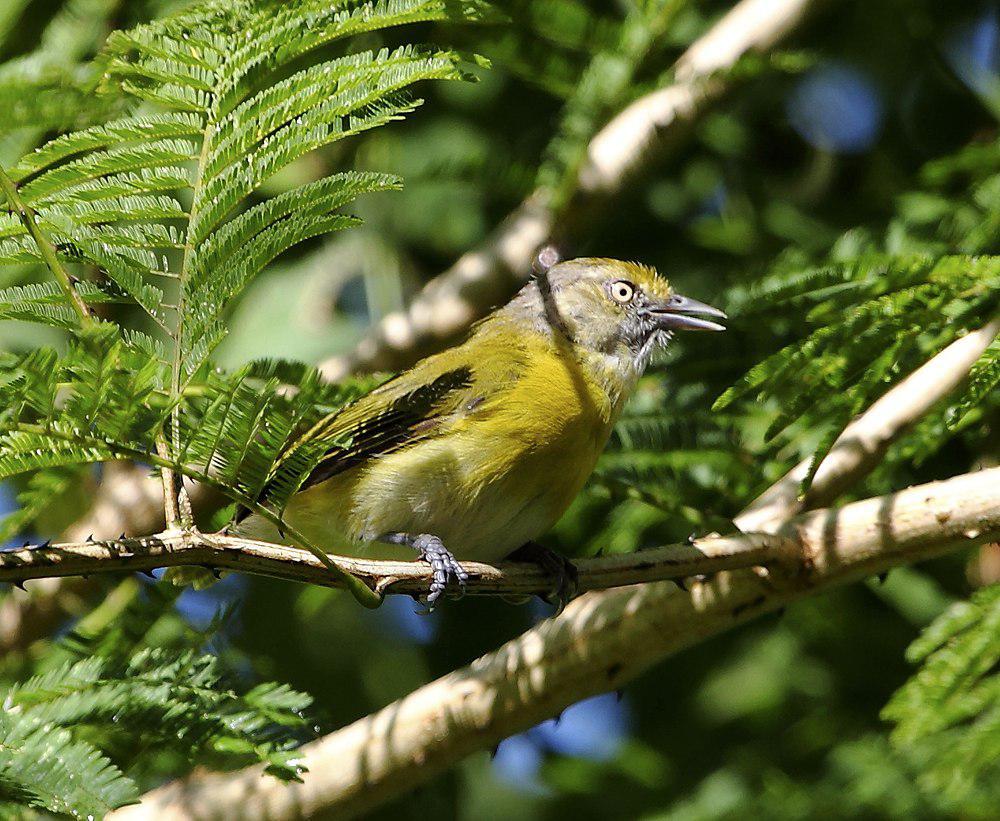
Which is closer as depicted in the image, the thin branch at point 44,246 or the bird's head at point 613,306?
the thin branch at point 44,246

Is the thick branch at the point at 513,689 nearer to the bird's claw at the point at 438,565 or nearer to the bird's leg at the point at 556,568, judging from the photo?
the bird's leg at the point at 556,568

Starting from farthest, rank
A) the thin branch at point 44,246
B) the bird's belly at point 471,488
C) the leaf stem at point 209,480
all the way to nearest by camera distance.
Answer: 1. the bird's belly at point 471,488
2. the thin branch at point 44,246
3. the leaf stem at point 209,480

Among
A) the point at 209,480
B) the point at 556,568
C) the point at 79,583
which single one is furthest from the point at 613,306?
the point at 209,480

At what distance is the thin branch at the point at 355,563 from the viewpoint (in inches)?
87.2

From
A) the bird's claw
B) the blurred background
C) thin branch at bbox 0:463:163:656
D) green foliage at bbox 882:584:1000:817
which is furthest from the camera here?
thin branch at bbox 0:463:163:656

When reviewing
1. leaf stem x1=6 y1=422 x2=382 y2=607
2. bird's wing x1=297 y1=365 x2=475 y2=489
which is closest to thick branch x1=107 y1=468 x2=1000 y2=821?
bird's wing x1=297 y1=365 x2=475 y2=489

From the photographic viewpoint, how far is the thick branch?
348 centimetres

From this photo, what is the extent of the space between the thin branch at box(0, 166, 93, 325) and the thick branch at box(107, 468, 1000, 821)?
5.42 feet

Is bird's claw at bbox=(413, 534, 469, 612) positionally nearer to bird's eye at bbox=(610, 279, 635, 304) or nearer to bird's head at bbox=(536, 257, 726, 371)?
bird's head at bbox=(536, 257, 726, 371)

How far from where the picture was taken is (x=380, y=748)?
3.56 metres

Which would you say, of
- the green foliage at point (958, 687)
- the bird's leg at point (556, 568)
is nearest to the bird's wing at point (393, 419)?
the bird's leg at point (556, 568)

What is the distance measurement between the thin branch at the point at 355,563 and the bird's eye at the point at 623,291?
1568 millimetres

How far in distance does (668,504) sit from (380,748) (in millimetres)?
1190

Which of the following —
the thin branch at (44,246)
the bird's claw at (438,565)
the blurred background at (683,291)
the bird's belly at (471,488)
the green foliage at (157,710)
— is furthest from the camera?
the blurred background at (683,291)
